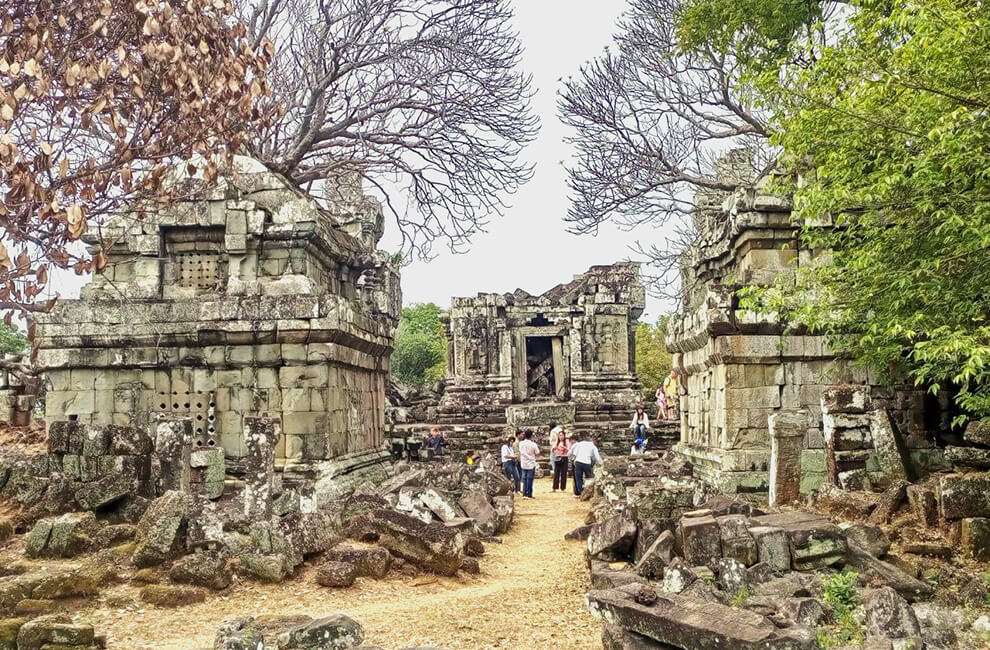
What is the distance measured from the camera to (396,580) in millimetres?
7996

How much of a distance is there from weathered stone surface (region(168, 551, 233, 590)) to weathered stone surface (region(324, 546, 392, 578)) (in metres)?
0.98

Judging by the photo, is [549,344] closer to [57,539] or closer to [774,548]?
[57,539]

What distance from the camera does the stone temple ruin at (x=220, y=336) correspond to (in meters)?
11.7

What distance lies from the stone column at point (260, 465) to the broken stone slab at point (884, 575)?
533cm

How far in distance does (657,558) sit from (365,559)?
262cm

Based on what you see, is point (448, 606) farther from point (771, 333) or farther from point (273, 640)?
point (771, 333)

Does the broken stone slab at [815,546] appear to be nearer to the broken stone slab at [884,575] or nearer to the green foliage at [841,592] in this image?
the broken stone slab at [884,575]

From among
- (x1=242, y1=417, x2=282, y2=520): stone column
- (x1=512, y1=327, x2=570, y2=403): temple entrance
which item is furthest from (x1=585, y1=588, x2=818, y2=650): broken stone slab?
(x1=512, y1=327, x2=570, y2=403): temple entrance

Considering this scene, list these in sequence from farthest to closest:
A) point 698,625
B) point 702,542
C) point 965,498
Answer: point 965,498, point 702,542, point 698,625

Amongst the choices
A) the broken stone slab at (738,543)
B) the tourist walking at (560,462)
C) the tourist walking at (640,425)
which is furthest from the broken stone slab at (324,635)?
the tourist walking at (640,425)

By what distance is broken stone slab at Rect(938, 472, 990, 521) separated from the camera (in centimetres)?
781

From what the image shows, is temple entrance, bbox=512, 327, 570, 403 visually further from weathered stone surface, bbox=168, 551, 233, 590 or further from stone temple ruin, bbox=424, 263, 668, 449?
weathered stone surface, bbox=168, 551, 233, 590

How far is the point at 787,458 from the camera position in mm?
10336

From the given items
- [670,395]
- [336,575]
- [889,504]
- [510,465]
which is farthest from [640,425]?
[336,575]
